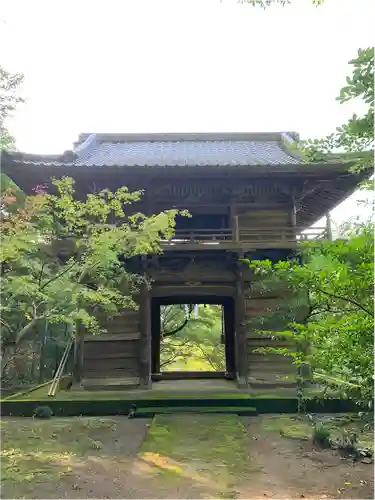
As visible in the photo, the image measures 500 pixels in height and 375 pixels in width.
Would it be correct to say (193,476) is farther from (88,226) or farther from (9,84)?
(9,84)

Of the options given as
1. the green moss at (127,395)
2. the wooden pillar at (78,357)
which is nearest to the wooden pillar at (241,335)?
the green moss at (127,395)

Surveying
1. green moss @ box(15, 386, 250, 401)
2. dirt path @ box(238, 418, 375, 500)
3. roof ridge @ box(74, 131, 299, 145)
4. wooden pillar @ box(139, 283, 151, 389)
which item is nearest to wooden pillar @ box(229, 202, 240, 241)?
wooden pillar @ box(139, 283, 151, 389)

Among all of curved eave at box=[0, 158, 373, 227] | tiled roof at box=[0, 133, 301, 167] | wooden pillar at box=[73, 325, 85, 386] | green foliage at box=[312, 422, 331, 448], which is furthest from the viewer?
tiled roof at box=[0, 133, 301, 167]

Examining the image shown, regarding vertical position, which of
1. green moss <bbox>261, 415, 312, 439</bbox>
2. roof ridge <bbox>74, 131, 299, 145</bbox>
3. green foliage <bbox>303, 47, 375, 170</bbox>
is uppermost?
roof ridge <bbox>74, 131, 299, 145</bbox>

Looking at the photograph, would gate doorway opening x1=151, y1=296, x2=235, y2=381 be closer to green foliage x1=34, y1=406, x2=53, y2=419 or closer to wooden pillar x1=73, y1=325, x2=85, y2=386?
wooden pillar x1=73, y1=325, x2=85, y2=386

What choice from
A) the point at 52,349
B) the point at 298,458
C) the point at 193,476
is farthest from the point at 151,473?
the point at 52,349

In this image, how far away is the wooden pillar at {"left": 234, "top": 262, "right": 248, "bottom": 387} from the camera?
10.6m

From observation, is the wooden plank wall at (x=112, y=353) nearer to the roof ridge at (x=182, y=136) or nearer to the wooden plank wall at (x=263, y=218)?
the wooden plank wall at (x=263, y=218)

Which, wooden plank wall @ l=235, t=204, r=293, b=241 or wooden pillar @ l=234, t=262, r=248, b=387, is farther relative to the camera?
wooden plank wall @ l=235, t=204, r=293, b=241

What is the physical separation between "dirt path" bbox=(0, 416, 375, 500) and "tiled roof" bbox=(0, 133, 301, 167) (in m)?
6.82

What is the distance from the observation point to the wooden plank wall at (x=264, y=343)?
422 inches

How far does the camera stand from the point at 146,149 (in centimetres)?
1555

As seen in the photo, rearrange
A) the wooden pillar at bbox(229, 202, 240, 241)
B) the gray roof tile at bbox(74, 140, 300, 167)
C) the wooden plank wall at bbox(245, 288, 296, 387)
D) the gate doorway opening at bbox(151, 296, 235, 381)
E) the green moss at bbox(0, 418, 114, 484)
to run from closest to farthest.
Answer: the green moss at bbox(0, 418, 114, 484), the wooden pillar at bbox(229, 202, 240, 241), the wooden plank wall at bbox(245, 288, 296, 387), the gray roof tile at bbox(74, 140, 300, 167), the gate doorway opening at bbox(151, 296, 235, 381)

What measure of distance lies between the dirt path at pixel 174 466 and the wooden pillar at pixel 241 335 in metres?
2.78
